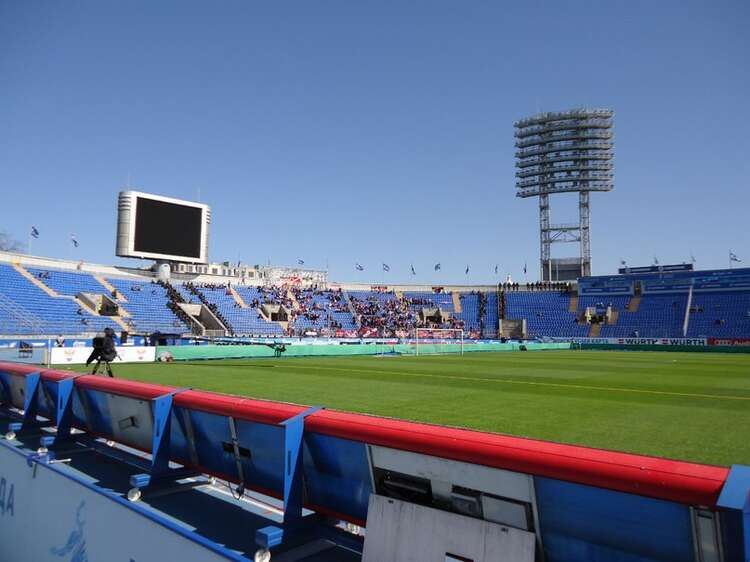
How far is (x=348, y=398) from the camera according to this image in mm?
12523

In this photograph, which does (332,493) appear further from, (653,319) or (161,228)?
(653,319)

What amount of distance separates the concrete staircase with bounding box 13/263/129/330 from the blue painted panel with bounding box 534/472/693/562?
4662cm

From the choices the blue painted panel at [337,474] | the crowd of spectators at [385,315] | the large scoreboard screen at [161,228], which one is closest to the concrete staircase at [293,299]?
the crowd of spectators at [385,315]

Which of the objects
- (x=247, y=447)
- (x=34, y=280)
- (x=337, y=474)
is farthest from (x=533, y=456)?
(x=34, y=280)

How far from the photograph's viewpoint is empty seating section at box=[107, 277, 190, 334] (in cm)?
4594

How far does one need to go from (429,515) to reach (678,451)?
5.50m

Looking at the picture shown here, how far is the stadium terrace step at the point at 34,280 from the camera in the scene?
44.3m

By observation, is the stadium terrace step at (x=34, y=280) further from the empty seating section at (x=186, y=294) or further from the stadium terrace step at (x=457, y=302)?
the stadium terrace step at (x=457, y=302)

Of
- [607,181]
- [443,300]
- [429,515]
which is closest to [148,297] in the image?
[443,300]

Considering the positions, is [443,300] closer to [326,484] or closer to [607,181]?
[607,181]

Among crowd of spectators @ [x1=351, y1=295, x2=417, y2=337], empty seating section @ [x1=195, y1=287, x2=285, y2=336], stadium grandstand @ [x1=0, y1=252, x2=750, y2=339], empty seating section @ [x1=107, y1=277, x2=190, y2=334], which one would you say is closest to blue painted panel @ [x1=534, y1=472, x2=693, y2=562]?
stadium grandstand @ [x1=0, y1=252, x2=750, y2=339]

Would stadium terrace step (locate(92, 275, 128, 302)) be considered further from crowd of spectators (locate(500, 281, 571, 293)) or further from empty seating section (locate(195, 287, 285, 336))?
crowd of spectators (locate(500, 281, 571, 293))

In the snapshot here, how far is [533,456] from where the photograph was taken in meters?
2.84

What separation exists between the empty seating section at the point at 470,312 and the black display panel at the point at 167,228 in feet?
125
